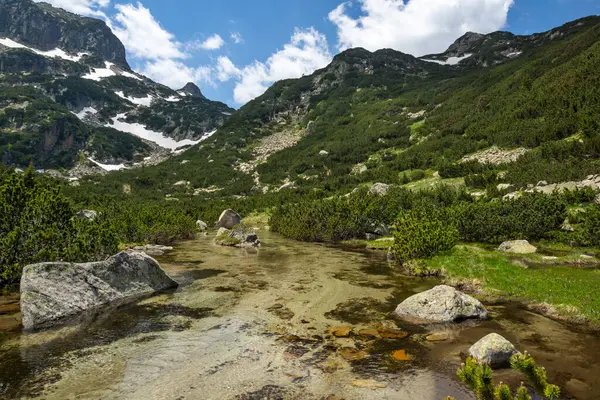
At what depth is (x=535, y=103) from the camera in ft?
242

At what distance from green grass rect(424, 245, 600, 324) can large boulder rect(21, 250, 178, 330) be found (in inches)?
734

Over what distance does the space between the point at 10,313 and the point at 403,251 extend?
24.2m

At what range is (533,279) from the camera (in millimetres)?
19984

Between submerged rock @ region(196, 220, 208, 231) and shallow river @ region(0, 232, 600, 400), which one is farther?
submerged rock @ region(196, 220, 208, 231)

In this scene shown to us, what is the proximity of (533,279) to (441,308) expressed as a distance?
8.08 meters

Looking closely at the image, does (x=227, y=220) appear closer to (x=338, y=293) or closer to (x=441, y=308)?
(x=338, y=293)

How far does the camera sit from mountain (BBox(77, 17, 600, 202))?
199 ft

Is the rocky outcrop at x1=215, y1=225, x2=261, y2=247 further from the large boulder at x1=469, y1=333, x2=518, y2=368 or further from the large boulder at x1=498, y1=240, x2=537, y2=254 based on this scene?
the large boulder at x1=469, y1=333, x2=518, y2=368

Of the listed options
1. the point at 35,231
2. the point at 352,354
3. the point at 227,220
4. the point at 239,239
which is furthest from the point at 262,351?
the point at 227,220

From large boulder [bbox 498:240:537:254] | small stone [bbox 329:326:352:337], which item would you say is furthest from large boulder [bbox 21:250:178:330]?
large boulder [bbox 498:240:537:254]

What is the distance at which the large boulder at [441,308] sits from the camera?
1562 centimetres

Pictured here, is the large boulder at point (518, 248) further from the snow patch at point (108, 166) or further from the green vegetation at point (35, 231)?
the snow patch at point (108, 166)

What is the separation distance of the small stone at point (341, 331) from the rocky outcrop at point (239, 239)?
30.1 metres

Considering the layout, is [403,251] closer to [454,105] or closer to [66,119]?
[454,105]
